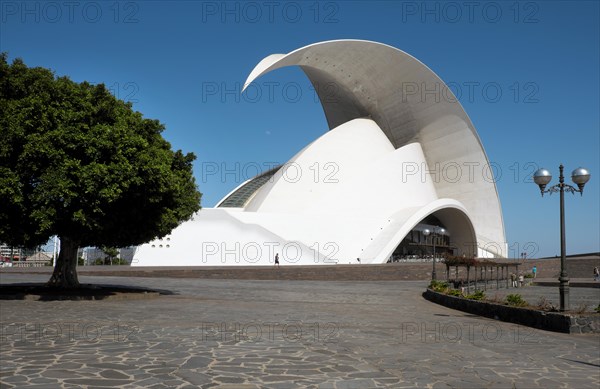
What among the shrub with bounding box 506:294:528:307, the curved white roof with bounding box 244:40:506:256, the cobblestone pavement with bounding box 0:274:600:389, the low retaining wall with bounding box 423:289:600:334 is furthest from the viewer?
the curved white roof with bounding box 244:40:506:256

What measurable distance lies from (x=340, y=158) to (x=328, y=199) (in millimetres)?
4201

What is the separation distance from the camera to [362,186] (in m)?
36.2

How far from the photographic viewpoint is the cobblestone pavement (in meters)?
4.62

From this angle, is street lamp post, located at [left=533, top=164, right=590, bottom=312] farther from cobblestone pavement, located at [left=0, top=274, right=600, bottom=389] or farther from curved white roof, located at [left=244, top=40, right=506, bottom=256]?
curved white roof, located at [left=244, top=40, right=506, bottom=256]

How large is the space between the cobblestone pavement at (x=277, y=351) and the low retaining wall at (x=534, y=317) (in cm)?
30

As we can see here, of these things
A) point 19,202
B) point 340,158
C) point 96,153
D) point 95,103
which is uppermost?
point 340,158

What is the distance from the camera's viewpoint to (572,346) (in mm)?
6945

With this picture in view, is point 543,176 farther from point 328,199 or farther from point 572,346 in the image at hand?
point 328,199

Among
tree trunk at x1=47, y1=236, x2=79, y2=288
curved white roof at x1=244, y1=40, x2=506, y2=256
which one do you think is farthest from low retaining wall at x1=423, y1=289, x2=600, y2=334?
curved white roof at x1=244, y1=40, x2=506, y2=256

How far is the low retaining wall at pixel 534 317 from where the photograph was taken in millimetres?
8336

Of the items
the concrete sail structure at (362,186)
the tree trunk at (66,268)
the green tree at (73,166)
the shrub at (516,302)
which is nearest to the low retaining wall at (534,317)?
the shrub at (516,302)

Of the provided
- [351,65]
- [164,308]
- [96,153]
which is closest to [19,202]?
[96,153]

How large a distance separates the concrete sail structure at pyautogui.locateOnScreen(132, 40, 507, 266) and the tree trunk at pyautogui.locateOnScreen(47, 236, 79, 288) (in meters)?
14.9

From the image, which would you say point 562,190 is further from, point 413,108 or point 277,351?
point 413,108
